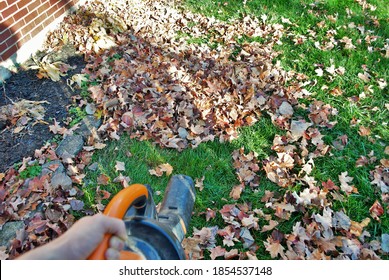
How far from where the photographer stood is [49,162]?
2.98 meters

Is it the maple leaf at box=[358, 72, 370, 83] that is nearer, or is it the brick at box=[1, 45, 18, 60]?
the brick at box=[1, 45, 18, 60]

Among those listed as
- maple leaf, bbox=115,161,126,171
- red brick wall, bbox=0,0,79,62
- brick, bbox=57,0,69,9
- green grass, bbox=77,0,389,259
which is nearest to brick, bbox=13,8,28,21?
red brick wall, bbox=0,0,79,62

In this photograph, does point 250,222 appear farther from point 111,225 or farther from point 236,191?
point 111,225

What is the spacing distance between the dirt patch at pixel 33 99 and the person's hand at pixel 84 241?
234 centimetres

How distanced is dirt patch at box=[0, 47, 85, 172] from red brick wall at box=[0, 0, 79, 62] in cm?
25

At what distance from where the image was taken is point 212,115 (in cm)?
349

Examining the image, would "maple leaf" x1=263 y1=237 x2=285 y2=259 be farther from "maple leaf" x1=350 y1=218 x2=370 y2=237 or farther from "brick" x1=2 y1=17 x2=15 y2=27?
"brick" x1=2 y1=17 x2=15 y2=27

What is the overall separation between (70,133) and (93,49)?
138 cm

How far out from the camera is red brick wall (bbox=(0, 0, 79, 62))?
365 centimetres

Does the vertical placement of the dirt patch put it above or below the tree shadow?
below

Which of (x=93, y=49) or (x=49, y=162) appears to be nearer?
(x=49, y=162)

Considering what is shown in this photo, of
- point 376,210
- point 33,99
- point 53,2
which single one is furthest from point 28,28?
point 376,210
